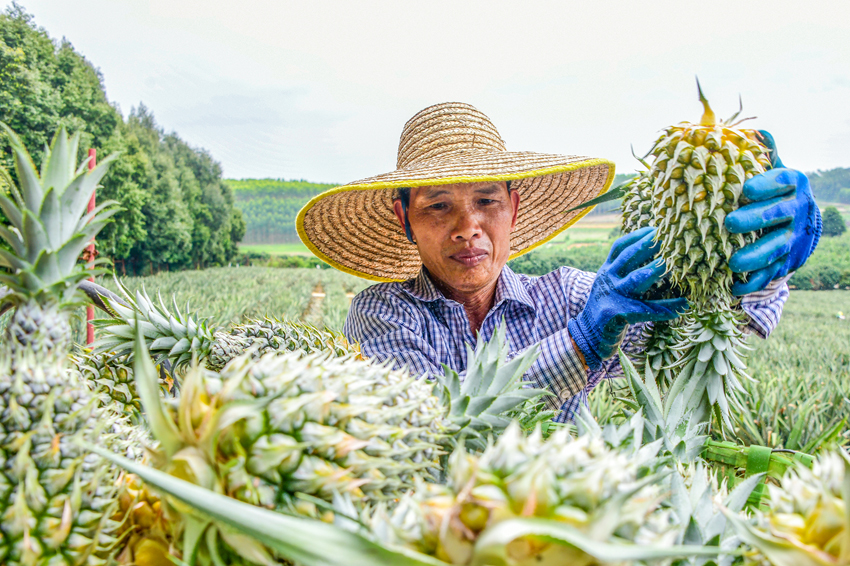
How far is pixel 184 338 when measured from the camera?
1.40 meters

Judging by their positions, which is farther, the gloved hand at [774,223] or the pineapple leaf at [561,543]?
the gloved hand at [774,223]

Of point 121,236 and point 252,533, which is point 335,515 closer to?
point 252,533

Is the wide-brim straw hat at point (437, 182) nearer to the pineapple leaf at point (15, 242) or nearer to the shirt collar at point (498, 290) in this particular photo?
the shirt collar at point (498, 290)

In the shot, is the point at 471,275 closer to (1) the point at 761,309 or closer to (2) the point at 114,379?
(1) the point at 761,309

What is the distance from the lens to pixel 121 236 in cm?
2502

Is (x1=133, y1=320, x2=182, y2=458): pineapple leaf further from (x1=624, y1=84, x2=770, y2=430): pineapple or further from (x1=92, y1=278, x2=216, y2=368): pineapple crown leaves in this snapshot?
(x1=624, y1=84, x2=770, y2=430): pineapple

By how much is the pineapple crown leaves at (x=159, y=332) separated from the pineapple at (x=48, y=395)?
24.3 inches

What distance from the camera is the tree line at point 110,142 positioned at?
18.9 metres

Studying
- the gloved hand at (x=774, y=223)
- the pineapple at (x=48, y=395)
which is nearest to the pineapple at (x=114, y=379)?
the pineapple at (x=48, y=395)

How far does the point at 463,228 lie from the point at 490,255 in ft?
0.74

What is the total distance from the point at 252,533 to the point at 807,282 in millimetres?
49570

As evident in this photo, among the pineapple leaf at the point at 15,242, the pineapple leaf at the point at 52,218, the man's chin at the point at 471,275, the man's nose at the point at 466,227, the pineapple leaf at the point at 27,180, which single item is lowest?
the man's chin at the point at 471,275

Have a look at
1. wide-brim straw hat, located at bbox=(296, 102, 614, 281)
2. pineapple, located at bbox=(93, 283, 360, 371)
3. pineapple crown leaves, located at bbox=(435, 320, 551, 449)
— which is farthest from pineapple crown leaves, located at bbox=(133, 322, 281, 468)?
wide-brim straw hat, located at bbox=(296, 102, 614, 281)

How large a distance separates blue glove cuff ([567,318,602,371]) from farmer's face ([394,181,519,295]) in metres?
0.53
